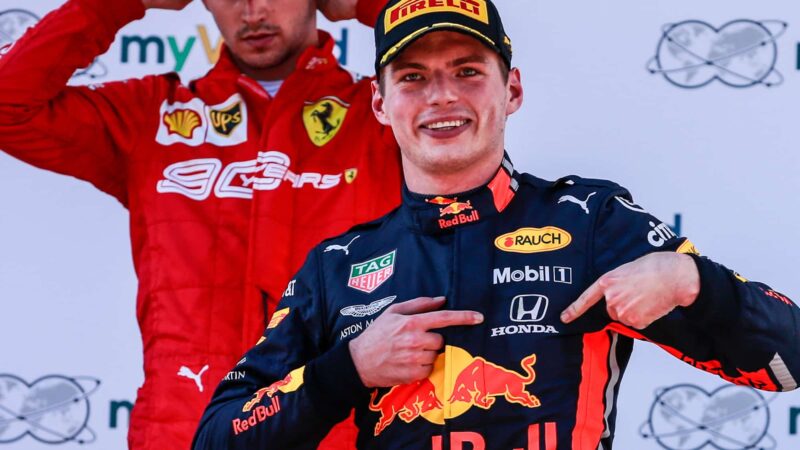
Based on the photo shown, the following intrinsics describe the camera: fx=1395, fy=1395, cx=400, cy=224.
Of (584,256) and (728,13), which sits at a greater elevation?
(728,13)

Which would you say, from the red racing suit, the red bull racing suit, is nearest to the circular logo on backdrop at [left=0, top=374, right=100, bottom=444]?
the red racing suit

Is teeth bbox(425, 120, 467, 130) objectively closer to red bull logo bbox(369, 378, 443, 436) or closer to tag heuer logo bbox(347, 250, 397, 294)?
tag heuer logo bbox(347, 250, 397, 294)

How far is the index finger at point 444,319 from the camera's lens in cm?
182

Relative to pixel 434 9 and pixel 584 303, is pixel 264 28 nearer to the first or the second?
pixel 434 9

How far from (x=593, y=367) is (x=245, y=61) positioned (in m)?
1.21

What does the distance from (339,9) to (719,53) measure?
0.82m

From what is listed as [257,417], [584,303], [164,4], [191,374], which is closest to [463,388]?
[584,303]

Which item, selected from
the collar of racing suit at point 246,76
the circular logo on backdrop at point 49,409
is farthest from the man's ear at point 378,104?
the circular logo on backdrop at point 49,409

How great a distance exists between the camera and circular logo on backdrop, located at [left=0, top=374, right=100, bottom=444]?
9.99 feet

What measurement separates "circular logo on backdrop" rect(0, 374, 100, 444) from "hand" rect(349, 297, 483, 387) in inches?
54.2

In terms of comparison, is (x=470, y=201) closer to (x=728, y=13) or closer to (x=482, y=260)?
(x=482, y=260)

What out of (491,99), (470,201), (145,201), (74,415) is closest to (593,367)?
(470,201)

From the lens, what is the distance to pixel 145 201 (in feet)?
8.67

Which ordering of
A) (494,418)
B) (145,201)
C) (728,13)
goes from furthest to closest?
1. (728,13)
2. (145,201)
3. (494,418)
